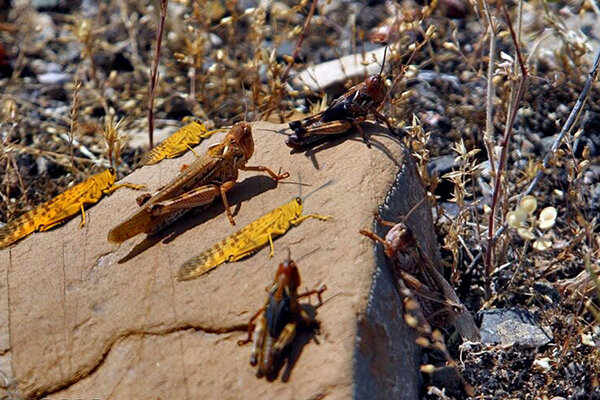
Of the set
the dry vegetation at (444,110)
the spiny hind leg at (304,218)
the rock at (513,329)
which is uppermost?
the spiny hind leg at (304,218)

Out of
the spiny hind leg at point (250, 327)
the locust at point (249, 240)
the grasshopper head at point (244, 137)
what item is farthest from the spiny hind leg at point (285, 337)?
the grasshopper head at point (244, 137)

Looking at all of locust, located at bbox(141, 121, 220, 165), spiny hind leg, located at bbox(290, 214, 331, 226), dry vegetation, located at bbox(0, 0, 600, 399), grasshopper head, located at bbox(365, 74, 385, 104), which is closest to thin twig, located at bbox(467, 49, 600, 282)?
dry vegetation, located at bbox(0, 0, 600, 399)

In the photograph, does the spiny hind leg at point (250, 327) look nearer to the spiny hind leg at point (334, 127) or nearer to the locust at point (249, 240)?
the locust at point (249, 240)

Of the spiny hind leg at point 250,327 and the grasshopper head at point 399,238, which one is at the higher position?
the grasshopper head at point 399,238

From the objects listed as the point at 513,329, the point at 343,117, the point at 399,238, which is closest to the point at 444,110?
the point at 343,117

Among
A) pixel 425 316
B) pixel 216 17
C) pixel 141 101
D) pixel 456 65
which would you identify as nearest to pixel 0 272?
pixel 425 316

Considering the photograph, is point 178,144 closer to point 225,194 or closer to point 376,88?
point 225,194

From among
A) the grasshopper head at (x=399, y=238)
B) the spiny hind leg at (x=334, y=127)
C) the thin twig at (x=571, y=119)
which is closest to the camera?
the grasshopper head at (x=399, y=238)
